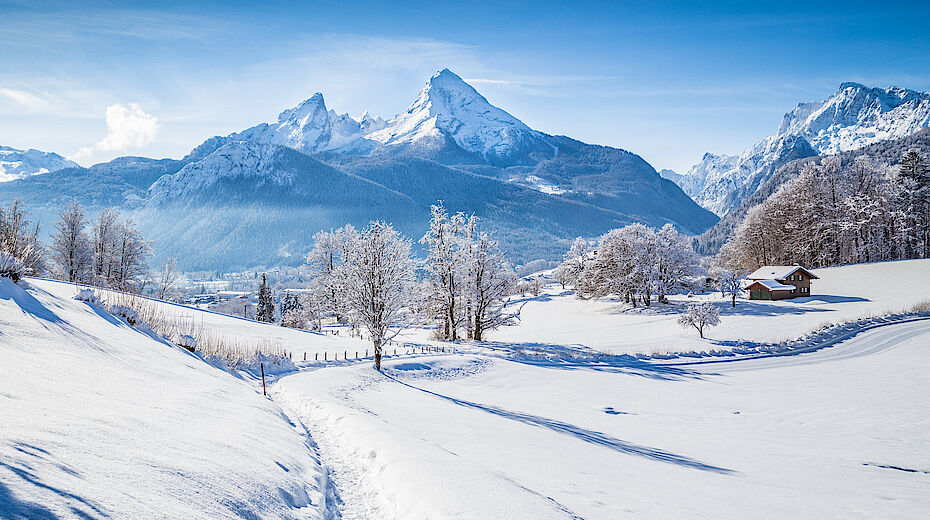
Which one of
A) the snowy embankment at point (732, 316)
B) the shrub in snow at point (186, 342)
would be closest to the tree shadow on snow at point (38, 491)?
the shrub in snow at point (186, 342)

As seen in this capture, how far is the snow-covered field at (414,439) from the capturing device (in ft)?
14.1

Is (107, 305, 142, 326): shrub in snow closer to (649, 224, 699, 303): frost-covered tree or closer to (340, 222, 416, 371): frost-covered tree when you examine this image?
(340, 222, 416, 371): frost-covered tree

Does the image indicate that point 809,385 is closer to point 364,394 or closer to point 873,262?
point 364,394


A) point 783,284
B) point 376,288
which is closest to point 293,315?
point 376,288

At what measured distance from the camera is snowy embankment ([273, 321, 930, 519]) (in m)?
7.35

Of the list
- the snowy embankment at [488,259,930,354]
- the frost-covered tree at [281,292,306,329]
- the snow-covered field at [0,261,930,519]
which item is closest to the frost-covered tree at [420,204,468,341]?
the snowy embankment at [488,259,930,354]

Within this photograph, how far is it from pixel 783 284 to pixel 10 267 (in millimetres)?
72078

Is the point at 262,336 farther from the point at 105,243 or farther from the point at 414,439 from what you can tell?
the point at 105,243

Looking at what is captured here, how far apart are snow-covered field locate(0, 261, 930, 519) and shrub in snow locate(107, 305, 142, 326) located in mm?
1068

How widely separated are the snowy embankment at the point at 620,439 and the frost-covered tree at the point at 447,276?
12.3 metres

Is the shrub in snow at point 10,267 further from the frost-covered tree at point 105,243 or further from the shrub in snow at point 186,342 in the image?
the frost-covered tree at point 105,243

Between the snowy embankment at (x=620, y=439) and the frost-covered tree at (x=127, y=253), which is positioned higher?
the frost-covered tree at (x=127, y=253)

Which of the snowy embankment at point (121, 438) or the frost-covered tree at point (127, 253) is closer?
the snowy embankment at point (121, 438)

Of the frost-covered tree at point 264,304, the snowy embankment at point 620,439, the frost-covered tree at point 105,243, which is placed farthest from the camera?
the frost-covered tree at point 264,304
